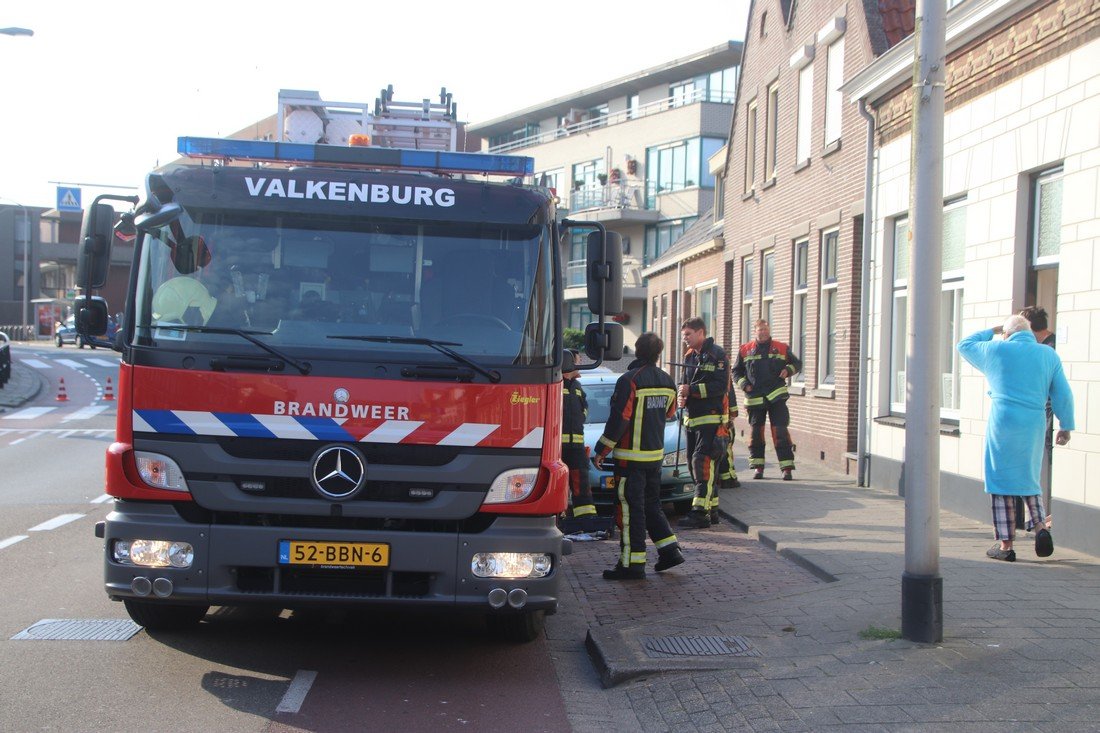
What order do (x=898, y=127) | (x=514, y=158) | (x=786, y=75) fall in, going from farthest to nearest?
(x=786, y=75) → (x=898, y=127) → (x=514, y=158)

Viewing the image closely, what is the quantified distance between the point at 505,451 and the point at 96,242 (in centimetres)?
258

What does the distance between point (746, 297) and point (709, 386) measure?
1157 centimetres

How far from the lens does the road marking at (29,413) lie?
25278mm

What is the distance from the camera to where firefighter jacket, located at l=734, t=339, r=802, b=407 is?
13977 millimetres

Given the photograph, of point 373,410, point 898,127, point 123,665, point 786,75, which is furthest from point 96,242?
point 786,75

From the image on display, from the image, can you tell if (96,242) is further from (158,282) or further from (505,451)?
(505,451)

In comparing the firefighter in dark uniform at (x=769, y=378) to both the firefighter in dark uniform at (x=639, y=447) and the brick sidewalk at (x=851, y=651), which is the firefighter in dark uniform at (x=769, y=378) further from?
the firefighter in dark uniform at (x=639, y=447)

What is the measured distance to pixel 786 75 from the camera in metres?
19.2

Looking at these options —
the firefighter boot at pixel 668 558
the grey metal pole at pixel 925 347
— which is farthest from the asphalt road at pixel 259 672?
the grey metal pole at pixel 925 347

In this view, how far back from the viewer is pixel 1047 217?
965cm

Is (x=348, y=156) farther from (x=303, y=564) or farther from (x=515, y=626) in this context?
(x=515, y=626)

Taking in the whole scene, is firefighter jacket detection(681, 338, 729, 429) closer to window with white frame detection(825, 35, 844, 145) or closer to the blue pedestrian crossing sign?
window with white frame detection(825, 35, 844, 145)

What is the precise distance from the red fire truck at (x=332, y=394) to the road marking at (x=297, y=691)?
441 millimetres

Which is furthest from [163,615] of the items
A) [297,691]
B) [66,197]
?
[66,197]
